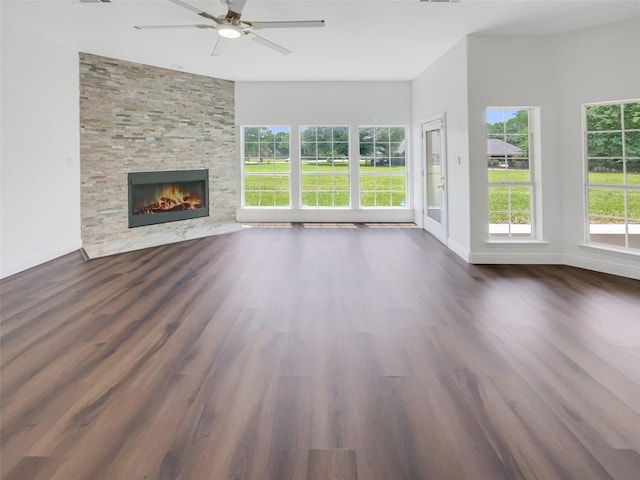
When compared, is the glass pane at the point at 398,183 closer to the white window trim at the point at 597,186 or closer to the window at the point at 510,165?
the window at the point at 510,165

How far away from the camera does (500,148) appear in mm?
5312

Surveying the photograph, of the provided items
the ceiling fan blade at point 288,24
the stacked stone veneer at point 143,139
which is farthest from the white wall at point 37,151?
the ceiling fan blade at point 288,24

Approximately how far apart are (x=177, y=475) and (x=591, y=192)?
214 inches

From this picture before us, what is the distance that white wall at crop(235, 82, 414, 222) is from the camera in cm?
849

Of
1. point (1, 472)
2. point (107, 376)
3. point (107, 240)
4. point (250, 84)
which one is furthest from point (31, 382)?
point (250, 84)

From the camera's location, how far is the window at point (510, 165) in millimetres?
5227

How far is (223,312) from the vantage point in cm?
343

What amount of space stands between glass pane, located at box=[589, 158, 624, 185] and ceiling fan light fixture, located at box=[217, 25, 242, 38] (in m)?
4.51

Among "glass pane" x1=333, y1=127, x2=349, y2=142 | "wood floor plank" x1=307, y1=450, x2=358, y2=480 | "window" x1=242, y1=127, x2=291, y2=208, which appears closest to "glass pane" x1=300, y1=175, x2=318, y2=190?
"window" x1=242, y1=127, x2=291, y2=208

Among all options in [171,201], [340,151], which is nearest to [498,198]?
[340,151]

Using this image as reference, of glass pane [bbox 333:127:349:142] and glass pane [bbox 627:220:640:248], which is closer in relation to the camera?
glass pane [bbox 627:220:640:248]

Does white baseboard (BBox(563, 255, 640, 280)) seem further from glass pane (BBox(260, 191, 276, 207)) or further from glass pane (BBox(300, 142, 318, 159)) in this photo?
glass pane (BBox(260, 191, 276, 207))

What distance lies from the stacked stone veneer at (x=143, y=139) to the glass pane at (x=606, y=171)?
627cm

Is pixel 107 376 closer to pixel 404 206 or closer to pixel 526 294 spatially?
pixel 526 294
